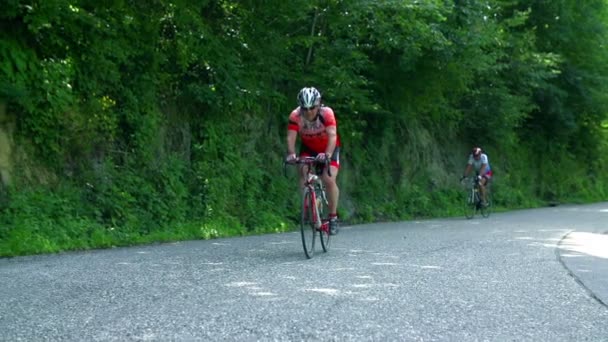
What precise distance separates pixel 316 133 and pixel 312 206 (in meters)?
0.88

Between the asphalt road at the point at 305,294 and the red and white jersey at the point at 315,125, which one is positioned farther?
the red and white jersey at the point at 315,125

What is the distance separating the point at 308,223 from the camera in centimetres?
933

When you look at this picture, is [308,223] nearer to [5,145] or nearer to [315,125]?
[315,125]

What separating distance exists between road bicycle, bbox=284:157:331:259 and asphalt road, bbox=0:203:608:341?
26 centimetres

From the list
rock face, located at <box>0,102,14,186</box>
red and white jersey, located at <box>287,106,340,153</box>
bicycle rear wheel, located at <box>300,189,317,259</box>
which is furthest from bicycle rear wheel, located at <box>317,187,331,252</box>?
rock face, located at <box>0,102,14,186</box>

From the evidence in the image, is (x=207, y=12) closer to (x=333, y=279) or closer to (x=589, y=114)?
(x=333, y=279)

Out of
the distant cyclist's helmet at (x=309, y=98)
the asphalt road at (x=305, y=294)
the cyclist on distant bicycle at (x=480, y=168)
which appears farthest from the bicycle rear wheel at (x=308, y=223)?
the cyclist on distant bicycle at (x=480, y=168)

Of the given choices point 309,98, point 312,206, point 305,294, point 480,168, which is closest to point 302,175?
point 312,206

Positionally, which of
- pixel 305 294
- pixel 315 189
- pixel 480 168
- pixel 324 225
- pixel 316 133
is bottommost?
pixel 305 294

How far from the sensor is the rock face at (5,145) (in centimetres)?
1148

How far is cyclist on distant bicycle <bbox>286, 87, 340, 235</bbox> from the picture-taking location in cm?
906

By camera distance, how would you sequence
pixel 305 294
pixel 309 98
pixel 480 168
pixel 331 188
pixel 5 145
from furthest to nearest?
pixel 480 168 → pixel 5 145 → pixel 331 188 → pixel 309 98 → pixel 305 294

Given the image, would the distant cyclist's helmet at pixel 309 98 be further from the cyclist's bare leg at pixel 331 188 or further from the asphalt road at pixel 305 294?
the asphalt road at pixel 305 294

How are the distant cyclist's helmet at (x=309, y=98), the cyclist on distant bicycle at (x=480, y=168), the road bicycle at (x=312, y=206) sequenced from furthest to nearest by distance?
the cyclist on distant bicycle at (x=480, y=168)
the road bicycle at (x=312, y=206)
the distant cyclist's helmet at (x=309, y=98)
